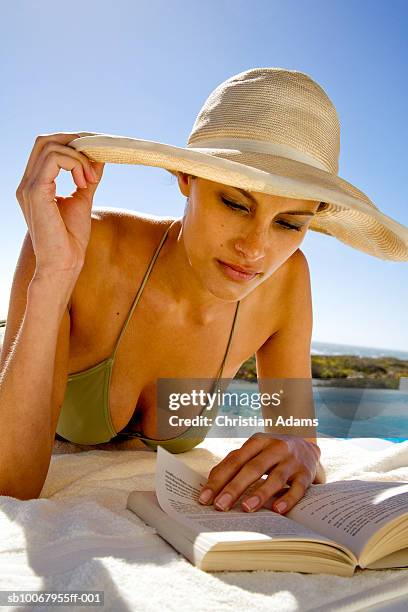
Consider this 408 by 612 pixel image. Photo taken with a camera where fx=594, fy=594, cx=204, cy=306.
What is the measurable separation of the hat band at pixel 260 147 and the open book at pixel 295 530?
2.47 feet

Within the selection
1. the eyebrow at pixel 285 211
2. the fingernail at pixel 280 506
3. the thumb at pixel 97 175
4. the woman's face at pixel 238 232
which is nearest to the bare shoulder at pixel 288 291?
the woman's face at pixel 238 232

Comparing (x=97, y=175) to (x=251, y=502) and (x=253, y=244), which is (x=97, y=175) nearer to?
(x=253, y=244)

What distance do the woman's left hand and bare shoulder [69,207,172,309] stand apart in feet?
2.46

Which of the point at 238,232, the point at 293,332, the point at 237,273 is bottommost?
the point at 293,332

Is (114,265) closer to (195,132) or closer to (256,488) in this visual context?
(195,132)

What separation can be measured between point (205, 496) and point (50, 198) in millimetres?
791

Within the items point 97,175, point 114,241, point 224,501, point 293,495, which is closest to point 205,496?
point 224,501

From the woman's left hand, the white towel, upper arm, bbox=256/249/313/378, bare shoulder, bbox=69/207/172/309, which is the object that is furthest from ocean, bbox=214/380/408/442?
the white towel

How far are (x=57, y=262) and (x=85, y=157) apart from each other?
0.27 m

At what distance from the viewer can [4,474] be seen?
1360mm

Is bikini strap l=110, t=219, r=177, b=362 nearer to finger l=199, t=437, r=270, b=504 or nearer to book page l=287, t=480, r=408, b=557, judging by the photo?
finger l=199, t=437, r=270, b=504

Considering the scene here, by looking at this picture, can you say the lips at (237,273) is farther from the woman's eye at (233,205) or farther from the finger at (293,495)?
the finger at (293,495)

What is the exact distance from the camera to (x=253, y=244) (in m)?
1.44

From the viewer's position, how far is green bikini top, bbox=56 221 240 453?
188cm
